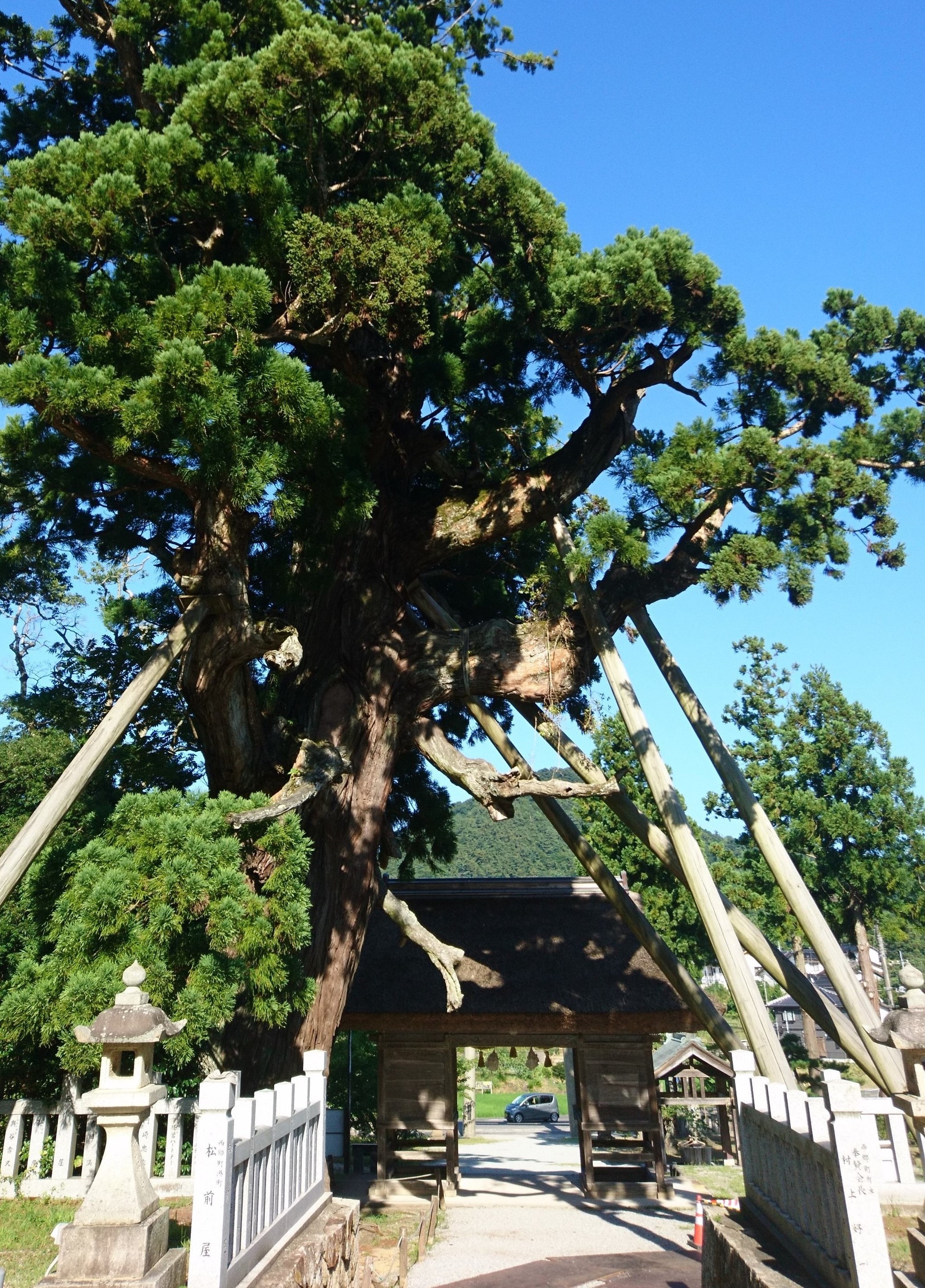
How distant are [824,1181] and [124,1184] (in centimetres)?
291

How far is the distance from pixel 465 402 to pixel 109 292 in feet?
12.5

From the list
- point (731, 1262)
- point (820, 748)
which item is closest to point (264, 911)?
point (731, 1262)

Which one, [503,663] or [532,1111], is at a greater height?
[503,663]

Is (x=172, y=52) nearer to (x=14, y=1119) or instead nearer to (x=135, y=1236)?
(x=135, y=1236)

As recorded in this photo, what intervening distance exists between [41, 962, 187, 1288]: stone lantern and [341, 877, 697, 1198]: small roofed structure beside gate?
252 inches

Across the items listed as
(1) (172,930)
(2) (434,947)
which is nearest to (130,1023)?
(1) (172,930)

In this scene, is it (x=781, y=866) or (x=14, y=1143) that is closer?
(x=781, y=866)

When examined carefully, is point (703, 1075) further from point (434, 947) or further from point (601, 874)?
point (434, 947)

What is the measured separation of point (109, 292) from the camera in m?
5.73

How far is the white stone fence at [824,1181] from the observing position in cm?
332

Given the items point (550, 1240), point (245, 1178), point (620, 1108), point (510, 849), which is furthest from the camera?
point (510, 849)

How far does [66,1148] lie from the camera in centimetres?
735

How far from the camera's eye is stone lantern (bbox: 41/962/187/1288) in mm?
3373

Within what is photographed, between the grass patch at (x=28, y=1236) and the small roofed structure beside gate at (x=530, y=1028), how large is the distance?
3718 millimetres
